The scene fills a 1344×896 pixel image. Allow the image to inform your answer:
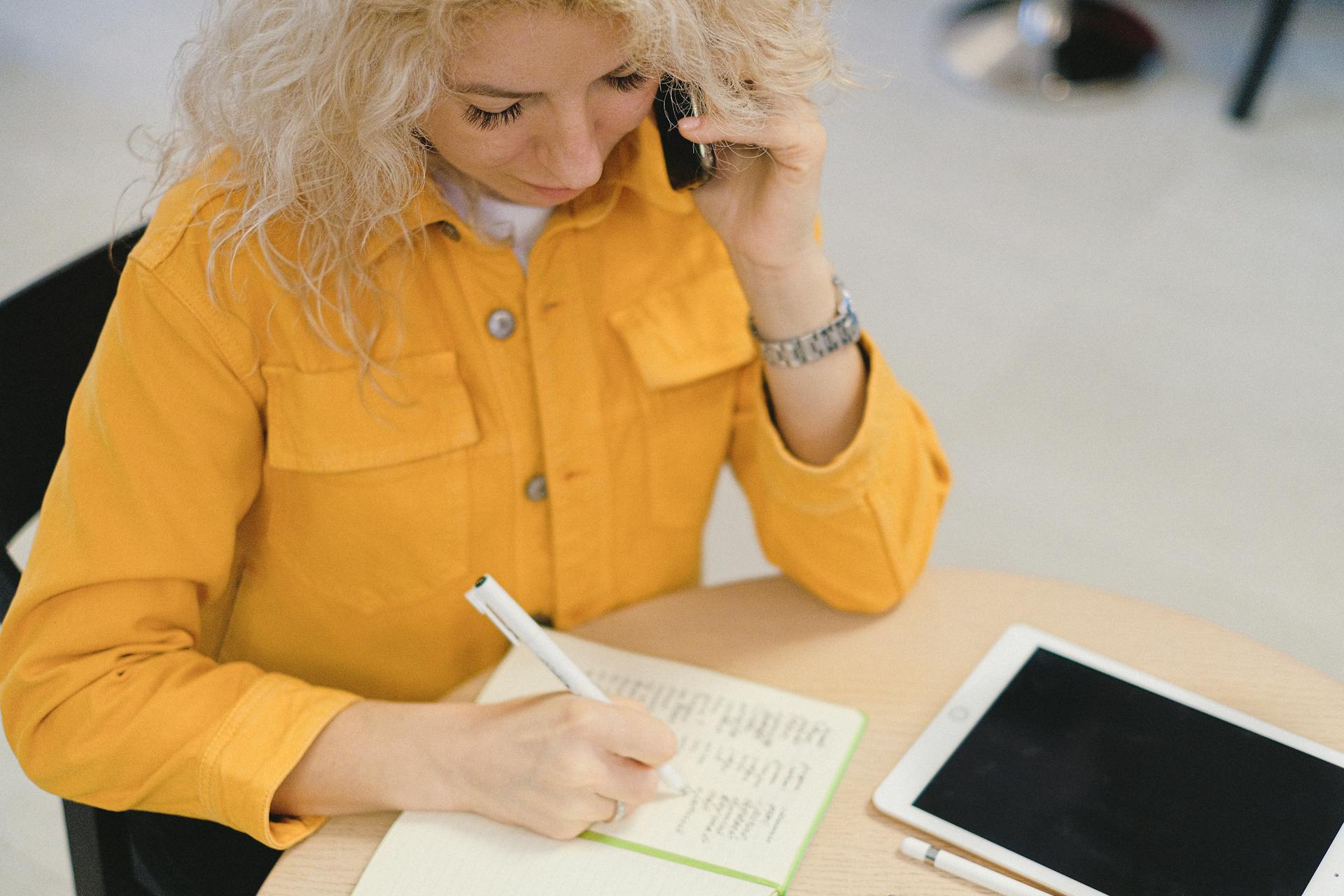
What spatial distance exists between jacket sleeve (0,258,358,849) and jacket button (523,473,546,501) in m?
0.28

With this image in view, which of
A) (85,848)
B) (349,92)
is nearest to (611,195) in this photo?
(349,92)

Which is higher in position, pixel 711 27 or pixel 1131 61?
pixel 711 27

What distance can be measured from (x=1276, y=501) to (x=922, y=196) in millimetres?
1210

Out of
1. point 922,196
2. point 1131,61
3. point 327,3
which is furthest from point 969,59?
point 327,3

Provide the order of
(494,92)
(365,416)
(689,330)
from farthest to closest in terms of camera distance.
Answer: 1. (689,330)
2. (365,416)
3. (494,92)

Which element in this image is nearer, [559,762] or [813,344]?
[559,762]

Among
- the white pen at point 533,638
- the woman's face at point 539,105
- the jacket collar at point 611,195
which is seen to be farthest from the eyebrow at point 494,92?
the white pen at point 533,638

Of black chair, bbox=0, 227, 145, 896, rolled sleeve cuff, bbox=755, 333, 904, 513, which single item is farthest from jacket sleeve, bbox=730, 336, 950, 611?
black chair, bbox=0, 227, 145, 896

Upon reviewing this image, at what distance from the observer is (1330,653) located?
86.0 inches

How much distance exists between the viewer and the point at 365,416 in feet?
3.67

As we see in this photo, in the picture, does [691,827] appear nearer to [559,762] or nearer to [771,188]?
[559,762]

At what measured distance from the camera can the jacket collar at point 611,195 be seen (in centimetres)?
105

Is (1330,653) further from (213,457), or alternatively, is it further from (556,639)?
(213,457)

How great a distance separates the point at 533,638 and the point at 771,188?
0.44m
